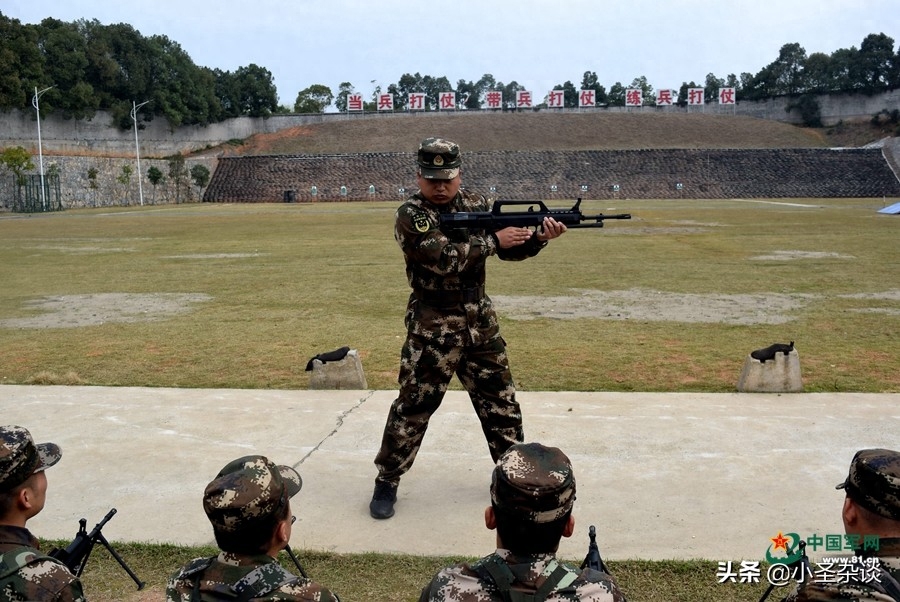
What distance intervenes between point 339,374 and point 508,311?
4908mm

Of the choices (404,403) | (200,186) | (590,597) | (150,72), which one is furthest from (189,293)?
(150,72)

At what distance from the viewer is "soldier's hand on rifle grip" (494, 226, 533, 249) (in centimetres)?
418

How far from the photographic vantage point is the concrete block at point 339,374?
6672mm

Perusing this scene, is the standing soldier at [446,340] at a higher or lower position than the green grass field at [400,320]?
higher

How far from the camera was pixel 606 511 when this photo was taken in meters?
4.18

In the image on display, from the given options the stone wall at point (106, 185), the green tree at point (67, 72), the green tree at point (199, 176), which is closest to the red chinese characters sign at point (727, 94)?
the stone wall at point (106, 185)

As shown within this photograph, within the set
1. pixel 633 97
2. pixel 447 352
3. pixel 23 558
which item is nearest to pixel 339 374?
A: pixel 447 352

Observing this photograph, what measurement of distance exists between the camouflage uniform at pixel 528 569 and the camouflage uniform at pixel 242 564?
388 mm

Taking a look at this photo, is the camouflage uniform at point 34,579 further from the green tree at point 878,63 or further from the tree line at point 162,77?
the green tree at point 878,63

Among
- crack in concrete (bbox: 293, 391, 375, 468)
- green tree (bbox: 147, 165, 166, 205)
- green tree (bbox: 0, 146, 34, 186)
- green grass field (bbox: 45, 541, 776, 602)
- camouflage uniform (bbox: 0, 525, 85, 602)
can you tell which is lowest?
crack in concrete (bbox: 293, 391, 375, 468)

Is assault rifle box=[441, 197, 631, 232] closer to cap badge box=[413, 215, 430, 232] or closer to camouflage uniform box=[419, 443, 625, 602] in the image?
cap badge box=[413, 215, 430, 232]

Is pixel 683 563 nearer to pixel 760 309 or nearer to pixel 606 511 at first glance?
pixel 606 511

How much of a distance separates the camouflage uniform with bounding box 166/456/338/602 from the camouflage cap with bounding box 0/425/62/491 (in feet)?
2.52

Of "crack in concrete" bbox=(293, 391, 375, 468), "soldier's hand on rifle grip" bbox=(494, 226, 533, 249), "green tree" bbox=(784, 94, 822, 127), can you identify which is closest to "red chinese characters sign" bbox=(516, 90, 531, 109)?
"green tree" bbox=(784, 94, 822, 127)
